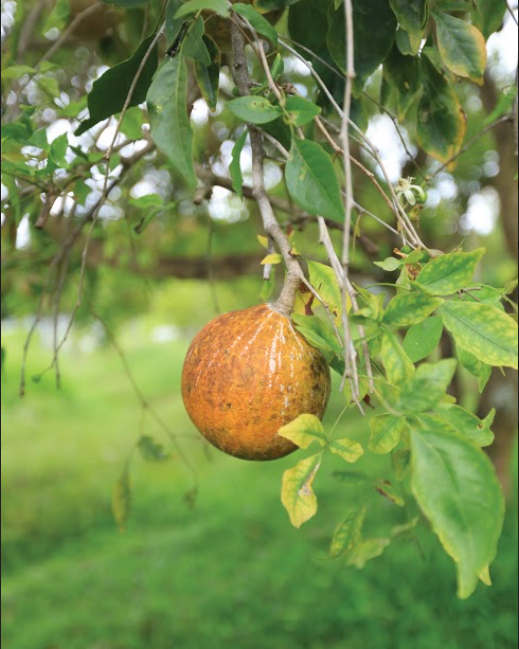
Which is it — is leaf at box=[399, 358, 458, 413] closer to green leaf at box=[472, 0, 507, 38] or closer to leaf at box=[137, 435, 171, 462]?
green leaf at box=[472, 0, 507, 38]

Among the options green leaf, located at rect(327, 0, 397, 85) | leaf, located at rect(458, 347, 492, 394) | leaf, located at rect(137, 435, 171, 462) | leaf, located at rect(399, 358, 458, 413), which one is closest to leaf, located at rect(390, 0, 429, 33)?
green leaf, located at rect(327, 0, 397, 85)

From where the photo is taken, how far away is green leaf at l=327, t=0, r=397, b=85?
1075 millimetres

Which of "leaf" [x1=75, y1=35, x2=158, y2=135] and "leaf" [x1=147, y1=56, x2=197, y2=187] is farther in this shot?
"leaf" [x1=75, y1=35, x2=158, y2=135]

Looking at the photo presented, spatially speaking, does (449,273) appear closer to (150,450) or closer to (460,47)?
(460,47)

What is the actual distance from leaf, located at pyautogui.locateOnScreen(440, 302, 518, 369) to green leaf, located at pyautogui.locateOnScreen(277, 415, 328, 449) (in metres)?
0.20

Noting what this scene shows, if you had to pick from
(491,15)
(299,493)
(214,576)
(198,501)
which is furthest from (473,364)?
(198,501)

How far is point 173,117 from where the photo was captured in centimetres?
86

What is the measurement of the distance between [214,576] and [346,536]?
2933 millimetres

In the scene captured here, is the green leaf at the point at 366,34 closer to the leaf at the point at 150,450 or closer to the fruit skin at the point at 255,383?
the fruit skin at the point at 255,383

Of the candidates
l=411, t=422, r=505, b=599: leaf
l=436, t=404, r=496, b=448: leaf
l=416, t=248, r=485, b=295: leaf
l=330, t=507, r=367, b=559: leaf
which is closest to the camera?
l=411, t=422, r=505, b=599: leaf

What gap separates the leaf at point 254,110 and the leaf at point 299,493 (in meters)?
0.43

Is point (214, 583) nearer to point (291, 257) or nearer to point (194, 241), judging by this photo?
point (194, 241)

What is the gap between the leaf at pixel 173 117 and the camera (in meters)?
0.84

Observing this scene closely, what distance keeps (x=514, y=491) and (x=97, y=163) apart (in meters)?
3.20
